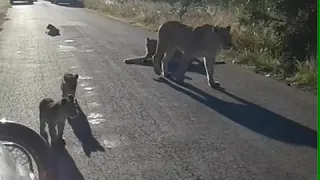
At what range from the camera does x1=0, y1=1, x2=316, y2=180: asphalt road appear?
647 cm

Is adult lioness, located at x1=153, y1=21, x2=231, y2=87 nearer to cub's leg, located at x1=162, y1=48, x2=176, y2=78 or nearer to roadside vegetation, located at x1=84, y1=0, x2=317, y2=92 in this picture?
cub's leg, located at x1=162, y1=48, x2=176, y2=78

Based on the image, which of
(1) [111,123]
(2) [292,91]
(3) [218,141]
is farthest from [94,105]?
(2) [292,91]

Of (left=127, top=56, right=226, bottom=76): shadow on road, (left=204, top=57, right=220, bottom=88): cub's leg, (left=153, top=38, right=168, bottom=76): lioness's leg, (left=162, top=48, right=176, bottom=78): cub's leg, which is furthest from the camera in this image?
(left=127, top=56, right=226, bottom=76): shadow on road

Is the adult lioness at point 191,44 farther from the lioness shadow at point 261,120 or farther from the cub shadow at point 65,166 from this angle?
the cub shadow at point 65,166

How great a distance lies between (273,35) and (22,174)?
41.9ft

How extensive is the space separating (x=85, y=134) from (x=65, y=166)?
137 centimetres

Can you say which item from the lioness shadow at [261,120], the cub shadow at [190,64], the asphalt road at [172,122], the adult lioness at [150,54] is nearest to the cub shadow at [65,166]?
the asphalt road at [172,122]

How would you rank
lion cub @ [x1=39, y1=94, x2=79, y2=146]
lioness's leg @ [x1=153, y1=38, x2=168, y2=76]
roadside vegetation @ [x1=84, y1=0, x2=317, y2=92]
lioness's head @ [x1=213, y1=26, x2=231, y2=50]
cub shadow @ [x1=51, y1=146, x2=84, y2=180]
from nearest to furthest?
cub shadow @ [x1=51, y1=146, x2=84, y2=180], lion cub @ [x1=39, y1=94, x2=79, y2=146], lioness's head @ [x1=213, y1=26, x2=231, y2=50], lioness's leg @ [x1=153, y1=38, x2=168, y2=76], roadside vegetation @ [x1=84, y1=0, x2=317, y2=92]

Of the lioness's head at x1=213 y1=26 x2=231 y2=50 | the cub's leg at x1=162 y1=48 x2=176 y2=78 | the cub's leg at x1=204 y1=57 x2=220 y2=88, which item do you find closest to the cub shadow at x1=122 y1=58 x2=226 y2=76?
the cub's leg at x1=162 y1=48 x2=176 y2=78

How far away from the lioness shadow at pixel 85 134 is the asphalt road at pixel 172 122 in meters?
0.01

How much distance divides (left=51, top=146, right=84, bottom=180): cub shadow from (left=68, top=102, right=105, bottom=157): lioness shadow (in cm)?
26

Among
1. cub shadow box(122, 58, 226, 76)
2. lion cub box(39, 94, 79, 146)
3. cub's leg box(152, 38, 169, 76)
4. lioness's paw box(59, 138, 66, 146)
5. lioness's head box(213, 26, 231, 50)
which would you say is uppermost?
lioness's head box(213, 26, 231, 50)

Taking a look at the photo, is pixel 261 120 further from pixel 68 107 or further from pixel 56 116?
pixel 56 116

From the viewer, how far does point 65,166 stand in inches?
255
